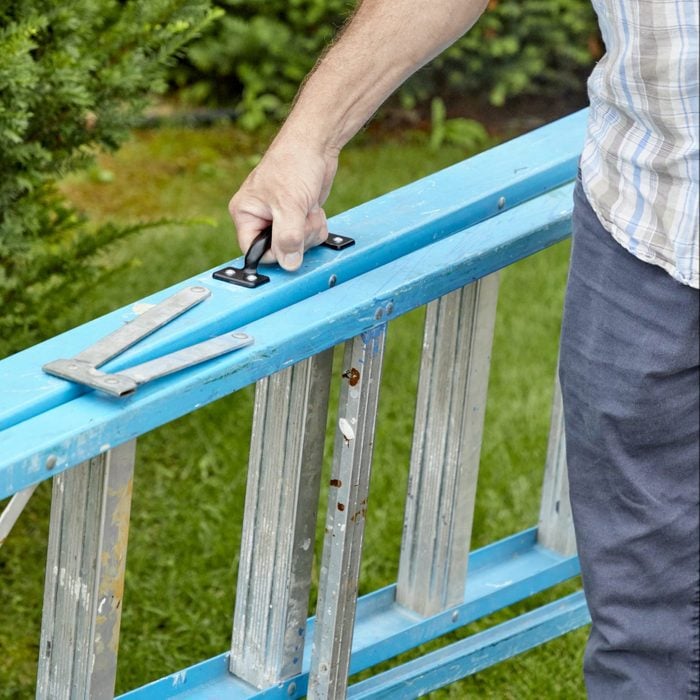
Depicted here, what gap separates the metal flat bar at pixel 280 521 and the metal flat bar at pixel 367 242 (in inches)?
5.0

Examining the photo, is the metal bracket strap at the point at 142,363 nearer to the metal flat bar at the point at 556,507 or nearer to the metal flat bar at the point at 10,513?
the metal flat bar at the point at 10,513

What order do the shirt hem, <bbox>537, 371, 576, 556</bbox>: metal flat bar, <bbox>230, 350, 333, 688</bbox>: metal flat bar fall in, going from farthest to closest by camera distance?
1. <bbox>537, 371, 576, 556</bbox>: metal flat bar
2. <bbox>230, 350, 333, 688</bbox>: metal flat bar
3. the shirt hem

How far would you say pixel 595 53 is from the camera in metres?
6.96

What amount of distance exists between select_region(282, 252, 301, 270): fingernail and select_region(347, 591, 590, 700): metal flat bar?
73 cm

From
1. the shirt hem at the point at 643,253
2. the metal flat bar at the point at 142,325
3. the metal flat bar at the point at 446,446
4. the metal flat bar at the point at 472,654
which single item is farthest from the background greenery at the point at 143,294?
the shirt hem at the point at 643,253

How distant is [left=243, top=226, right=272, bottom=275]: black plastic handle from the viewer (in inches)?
72.5

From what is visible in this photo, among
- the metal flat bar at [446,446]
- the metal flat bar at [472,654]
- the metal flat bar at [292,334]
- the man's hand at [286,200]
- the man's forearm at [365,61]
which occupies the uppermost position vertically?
the man's forearm at [365,61]

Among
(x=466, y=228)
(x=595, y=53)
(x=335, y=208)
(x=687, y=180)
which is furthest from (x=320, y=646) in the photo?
(x=595, y=53)

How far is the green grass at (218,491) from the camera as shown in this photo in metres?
3.01

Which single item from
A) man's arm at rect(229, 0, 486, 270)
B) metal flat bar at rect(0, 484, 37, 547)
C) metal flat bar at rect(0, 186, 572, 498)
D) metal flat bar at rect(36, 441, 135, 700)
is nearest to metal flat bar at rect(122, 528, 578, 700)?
metal flat bar at rect(36, 441, 135, 700)

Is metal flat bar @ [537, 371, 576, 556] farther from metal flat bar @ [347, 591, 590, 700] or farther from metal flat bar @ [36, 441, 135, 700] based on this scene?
metal flat bar @ [36, 441, 135, 700]

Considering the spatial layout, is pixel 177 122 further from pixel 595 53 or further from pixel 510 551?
pixel 510 551

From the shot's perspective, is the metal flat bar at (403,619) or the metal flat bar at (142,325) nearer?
the metal flat bar at (142,325)

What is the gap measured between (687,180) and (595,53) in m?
5.60
